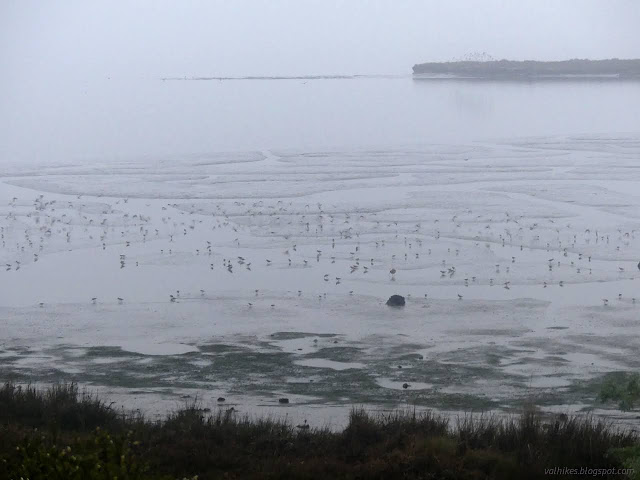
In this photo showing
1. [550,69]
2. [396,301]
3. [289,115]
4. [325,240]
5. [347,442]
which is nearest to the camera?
[347,442]

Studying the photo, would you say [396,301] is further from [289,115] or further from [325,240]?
[289,115]

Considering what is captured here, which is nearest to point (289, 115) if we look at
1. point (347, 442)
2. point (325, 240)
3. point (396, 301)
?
point (325, 240)

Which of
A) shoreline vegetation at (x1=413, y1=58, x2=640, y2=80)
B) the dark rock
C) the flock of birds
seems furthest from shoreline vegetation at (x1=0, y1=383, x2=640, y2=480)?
shoreline vegetation at (x1=413, y1=58, x2=640, y2=80)

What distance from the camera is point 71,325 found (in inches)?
538

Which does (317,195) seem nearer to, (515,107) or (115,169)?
(115,169)

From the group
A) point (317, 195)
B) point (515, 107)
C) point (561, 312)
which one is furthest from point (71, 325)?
point (515, 107)

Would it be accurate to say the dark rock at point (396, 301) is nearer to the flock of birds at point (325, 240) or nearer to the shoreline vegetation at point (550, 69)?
the flock of birds at point (325, 240)

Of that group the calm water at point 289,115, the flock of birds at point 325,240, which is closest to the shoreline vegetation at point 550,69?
the calm water at point 289,115

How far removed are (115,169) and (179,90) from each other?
119 feet

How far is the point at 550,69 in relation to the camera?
71.8m

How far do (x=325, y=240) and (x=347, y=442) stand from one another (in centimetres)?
959

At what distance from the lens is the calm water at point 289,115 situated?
33562 millimetres

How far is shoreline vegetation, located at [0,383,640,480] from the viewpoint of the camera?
311 inches

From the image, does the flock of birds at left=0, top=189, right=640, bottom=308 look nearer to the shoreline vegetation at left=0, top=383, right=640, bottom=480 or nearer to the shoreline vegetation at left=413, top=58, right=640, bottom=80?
the shoreline vegetation at left=0, top=383, right=640, bottom=480
